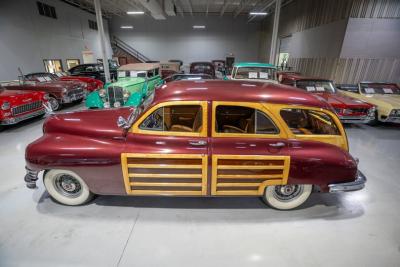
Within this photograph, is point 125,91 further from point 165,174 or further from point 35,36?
point 35,36

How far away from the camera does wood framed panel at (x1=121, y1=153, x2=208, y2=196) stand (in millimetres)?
2320

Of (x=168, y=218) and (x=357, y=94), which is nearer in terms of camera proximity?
(x=168, y=218)

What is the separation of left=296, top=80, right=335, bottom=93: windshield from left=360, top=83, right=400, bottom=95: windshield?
1.07 m

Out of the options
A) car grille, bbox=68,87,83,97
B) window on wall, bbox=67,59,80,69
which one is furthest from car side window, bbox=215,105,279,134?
window on wall, bbox=67,59,80,69

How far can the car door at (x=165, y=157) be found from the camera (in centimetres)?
232

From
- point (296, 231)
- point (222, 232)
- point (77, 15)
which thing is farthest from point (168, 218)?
point (77, 15)

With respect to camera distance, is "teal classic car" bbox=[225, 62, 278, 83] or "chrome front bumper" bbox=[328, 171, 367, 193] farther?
"teal classic car" bbox=[225, 62, 278, 83]

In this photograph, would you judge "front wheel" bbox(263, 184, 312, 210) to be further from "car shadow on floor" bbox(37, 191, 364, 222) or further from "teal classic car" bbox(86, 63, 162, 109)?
→ "teal classic car" bbox(86, 63, 162, 109)

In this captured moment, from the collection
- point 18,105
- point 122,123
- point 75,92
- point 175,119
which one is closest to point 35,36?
point 75,92

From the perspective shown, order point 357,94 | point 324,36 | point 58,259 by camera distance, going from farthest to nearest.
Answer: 1. point 324,36
2. point 357,94
3. point 58,259

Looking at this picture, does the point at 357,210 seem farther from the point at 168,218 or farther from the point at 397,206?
the point at 168,218

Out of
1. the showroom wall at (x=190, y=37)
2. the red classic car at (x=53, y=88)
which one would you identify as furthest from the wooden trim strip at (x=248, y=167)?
the showroom wall at (x=190, y=37)

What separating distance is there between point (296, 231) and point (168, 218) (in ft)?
5.00

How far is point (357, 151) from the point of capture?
4.46m
